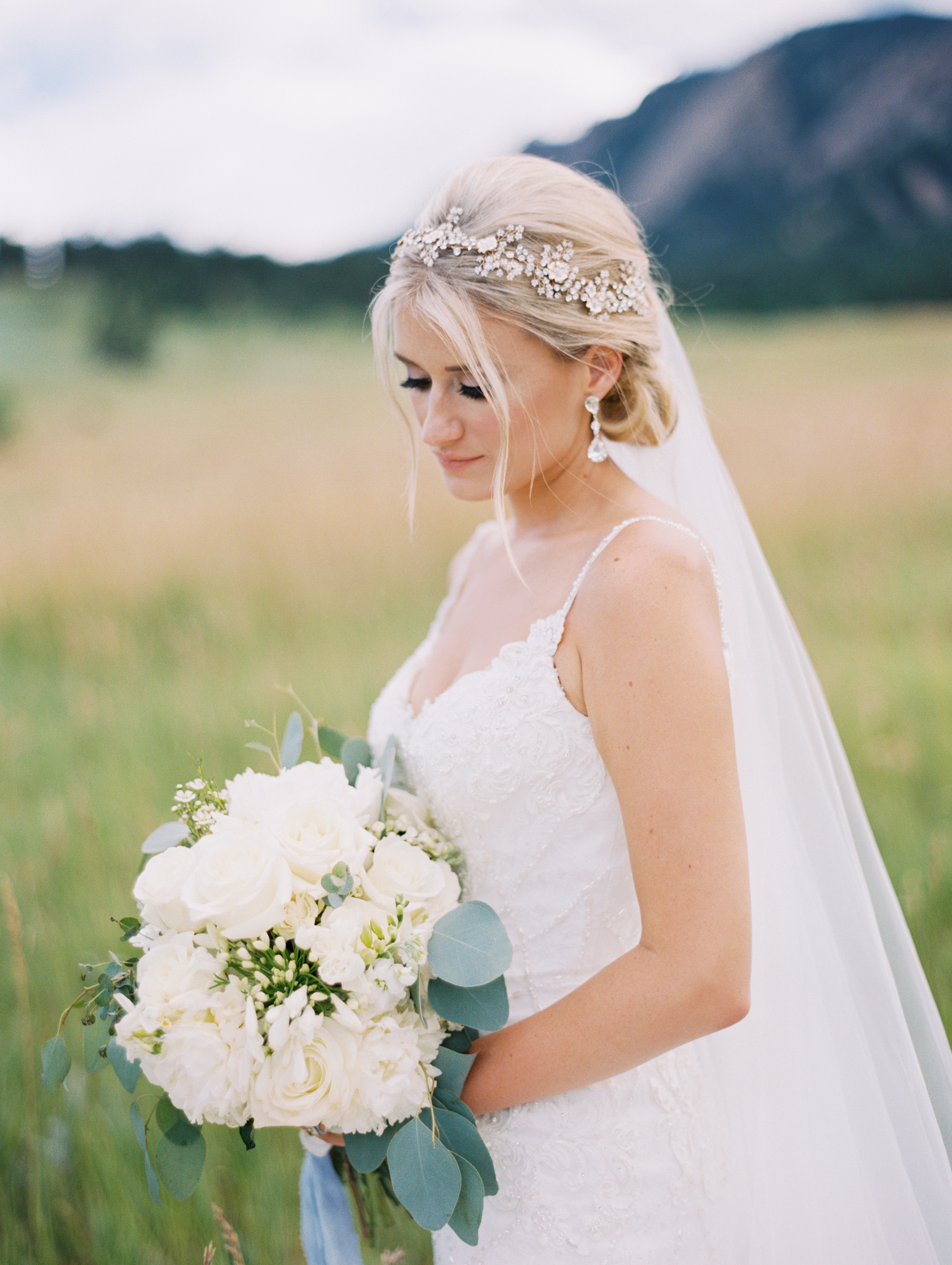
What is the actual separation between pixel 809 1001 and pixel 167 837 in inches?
51.1

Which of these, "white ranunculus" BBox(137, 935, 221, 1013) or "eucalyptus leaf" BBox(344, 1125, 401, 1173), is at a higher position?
"white ranunculus" BBox(137, 935, 221, 1013)

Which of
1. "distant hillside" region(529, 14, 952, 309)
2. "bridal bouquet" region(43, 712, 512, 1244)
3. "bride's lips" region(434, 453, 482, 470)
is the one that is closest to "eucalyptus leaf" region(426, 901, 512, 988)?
"bridal bouquet" region(43, 712, 512, 1244)

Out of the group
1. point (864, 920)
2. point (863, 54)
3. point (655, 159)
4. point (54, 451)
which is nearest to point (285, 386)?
point (54, 451)

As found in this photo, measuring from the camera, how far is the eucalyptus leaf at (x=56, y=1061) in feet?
4.46

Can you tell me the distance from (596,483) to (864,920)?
107cm

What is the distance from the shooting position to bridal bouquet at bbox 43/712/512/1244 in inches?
47.8

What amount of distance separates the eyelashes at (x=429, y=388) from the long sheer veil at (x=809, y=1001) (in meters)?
0.48

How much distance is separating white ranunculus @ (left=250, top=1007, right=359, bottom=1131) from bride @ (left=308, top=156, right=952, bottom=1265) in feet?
1.09

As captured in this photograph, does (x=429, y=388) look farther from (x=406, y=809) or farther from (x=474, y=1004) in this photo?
(x=474, y=1004)

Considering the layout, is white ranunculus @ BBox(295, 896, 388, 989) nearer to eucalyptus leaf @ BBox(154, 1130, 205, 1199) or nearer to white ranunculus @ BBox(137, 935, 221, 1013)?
white ranunculus @ BBox(137, 935, 221, 1013)

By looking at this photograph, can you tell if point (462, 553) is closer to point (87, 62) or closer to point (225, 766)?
point (225, 766)

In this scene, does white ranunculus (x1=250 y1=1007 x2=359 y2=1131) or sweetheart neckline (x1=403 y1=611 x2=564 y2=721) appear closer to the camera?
white ranunculus (x1=250 y1=1007 x2=359 y2=1131)

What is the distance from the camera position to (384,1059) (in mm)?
1259

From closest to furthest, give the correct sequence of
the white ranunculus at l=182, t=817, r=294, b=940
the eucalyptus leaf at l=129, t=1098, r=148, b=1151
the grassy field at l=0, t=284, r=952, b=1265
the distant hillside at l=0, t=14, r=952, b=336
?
1. the white ranunculus at l=182, t=817, r=294, b=940
2. the eucalyptus leaf at l=129, t=1098, r=148, b=1151
3. the grassy field at l=0, t=284, r=952, b=1265
4. the distant hillside at l=0, t=14, r=952, b=336
